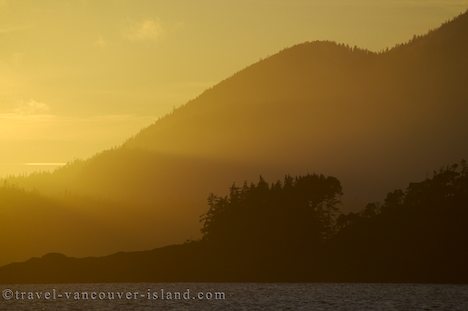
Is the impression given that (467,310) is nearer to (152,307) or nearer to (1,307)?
(152,307)

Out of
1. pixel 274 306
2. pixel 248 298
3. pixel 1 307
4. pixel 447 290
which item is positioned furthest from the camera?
pixel 447 290

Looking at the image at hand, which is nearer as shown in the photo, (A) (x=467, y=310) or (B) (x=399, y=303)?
(A) (x=467, y=310)

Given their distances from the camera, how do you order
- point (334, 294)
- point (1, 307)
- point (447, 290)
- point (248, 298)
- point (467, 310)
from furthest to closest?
point (447, 290) → point (334, 294) → point (248, 298) → point (1, 307) → point (467, 310)

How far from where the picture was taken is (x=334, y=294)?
177 metres

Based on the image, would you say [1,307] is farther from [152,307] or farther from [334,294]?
[334,294]

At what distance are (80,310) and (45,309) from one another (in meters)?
8.31

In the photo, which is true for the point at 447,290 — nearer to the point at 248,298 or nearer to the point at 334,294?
the point at 334,294

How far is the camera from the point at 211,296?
174m

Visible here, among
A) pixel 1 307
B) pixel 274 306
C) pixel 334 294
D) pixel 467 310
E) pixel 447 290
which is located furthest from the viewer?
pixel 447 290

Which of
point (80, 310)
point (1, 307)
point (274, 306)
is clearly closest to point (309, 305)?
point (274, 306)

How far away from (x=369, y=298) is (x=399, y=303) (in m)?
13.7

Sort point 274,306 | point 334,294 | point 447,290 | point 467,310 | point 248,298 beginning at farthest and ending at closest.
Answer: point 447,290
point 334,294
point 248,298
point 274,306
point 467,310

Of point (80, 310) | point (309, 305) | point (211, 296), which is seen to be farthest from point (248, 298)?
point (80, 310)

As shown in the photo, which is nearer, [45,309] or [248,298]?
[45,309]
